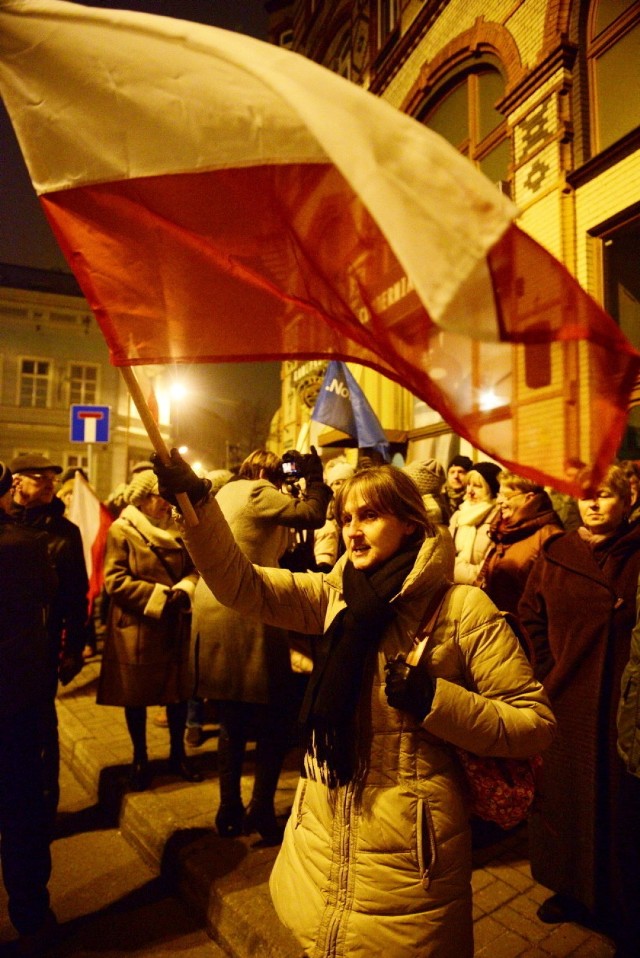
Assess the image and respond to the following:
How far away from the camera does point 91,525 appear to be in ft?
24.6

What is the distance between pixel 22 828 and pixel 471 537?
3.57 metres

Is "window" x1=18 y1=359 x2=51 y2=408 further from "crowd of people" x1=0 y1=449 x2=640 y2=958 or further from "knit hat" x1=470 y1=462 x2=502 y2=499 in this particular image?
"knit hat" x1=470 y1=462 x2=502 y2=499

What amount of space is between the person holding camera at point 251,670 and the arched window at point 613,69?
6271mm

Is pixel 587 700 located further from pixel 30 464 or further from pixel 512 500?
pixel 30 464

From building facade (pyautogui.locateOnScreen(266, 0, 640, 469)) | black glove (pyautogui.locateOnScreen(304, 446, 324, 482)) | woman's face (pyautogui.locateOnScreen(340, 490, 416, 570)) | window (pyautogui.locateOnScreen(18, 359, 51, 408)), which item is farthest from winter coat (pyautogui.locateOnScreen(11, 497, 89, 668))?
window (pyautogui.locateOnScreen(18, 359, 51, 408))

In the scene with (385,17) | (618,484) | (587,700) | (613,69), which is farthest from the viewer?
(385,17)

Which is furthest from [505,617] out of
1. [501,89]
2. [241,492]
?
[501,89]

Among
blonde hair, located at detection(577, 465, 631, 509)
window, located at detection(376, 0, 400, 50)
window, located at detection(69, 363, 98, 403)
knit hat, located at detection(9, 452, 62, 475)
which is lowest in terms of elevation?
blonde hair, located at detection(577, 465, 631, 509)

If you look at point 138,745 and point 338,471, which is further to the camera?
point 338,471

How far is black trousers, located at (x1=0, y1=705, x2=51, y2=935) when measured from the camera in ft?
9.36

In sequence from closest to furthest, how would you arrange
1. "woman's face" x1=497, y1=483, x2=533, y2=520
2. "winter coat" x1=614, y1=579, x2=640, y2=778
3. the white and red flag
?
the white and red flag → "winter coat" x1=614, y1=579, x2=640, y2=778 → "woman's face" x1=497, y1=483, x2=533, y2=520

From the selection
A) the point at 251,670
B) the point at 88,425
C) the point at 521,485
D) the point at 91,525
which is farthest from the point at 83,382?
the point at 521,485

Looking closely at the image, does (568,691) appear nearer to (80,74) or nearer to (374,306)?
(374,306)

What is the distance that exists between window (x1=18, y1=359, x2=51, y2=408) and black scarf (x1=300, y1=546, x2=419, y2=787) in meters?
36.0
